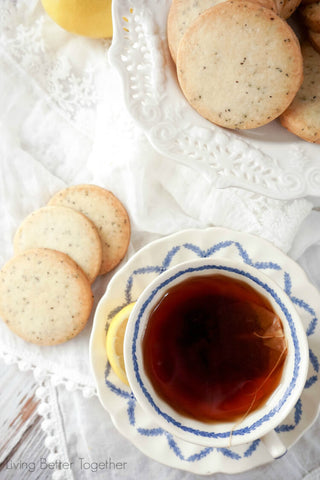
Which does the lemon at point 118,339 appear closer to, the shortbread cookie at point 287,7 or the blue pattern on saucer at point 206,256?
the blue pattern on saucer at point 206,256

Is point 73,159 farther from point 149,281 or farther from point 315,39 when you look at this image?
point 315,39

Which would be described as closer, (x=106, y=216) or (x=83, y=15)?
(x=83, y=15)

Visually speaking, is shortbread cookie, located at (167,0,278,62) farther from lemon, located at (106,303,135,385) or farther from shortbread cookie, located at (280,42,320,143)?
lemon, located at (106,303,135,385)

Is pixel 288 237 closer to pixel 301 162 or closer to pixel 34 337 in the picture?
pixel 301 162

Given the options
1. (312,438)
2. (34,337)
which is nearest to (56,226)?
(34,337)

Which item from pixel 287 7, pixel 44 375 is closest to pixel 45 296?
pixel 44 375

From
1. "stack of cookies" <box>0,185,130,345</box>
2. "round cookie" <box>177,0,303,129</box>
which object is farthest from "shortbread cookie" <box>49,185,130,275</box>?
"round cookie" <box>177,0,303,129</box>
